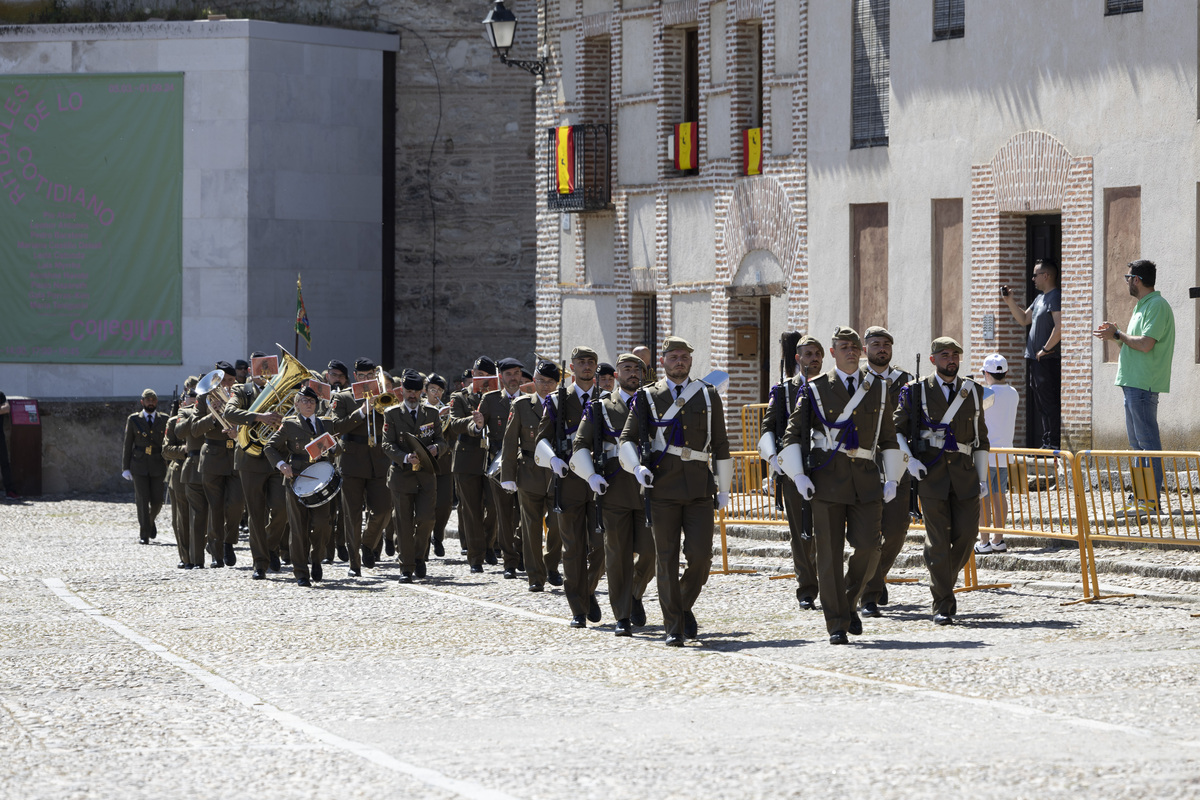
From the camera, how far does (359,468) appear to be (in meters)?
18.4

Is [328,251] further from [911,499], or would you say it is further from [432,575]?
[911,499]

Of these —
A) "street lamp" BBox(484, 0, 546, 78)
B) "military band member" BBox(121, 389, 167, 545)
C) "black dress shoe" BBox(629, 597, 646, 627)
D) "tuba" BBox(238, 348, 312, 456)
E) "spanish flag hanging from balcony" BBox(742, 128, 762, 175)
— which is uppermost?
"street lamp" BBox(484, 0, 546, 78)

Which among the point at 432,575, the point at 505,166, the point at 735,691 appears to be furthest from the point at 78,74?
the point at 735,691

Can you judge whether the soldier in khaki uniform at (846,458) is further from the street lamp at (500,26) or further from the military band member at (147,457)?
the street lamp at (500,26)

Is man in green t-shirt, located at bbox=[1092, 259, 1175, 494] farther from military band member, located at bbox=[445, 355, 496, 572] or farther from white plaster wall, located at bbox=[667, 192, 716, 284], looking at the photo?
white plaster wall, located at bbox=[667, 192, 716, 284]

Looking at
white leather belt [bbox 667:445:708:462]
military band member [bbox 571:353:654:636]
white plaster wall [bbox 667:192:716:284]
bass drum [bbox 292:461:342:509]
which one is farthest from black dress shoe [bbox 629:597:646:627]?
white plaster wall [bbox 667:192:716:284]

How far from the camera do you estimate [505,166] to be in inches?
1446

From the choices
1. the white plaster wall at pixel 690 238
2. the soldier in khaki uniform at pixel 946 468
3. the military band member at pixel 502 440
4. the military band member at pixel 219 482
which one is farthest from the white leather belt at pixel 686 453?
the white plaster wall at pixel 690 238

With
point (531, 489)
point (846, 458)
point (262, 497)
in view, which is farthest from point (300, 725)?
point (262, 497)

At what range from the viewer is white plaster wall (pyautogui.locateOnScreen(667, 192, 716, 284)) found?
28.2m

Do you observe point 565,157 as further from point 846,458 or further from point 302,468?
point 846,458

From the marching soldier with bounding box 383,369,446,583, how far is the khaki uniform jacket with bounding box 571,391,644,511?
475cm

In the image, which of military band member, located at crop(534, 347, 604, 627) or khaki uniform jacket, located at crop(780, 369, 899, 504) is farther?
military band member, located at crop(534, 347, 604, 627)

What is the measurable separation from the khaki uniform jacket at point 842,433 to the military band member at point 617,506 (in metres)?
1.15
